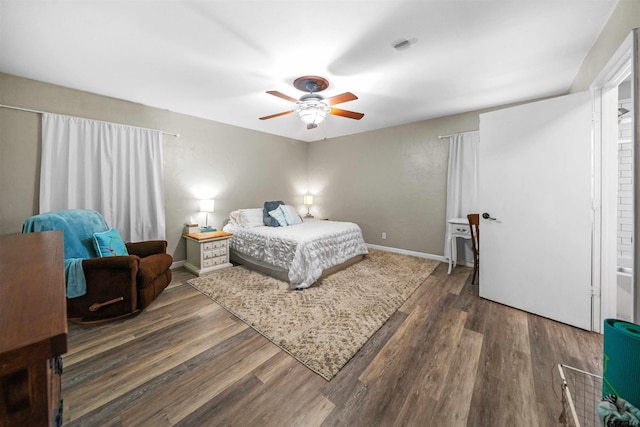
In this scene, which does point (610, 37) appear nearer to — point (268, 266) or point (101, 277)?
point (268, 266)

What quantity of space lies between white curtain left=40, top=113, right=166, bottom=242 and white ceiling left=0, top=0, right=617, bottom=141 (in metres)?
0.50

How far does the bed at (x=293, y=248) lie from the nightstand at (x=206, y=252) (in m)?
0.23

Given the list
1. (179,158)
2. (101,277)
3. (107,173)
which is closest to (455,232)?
(101,277)

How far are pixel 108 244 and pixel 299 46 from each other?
8.76 feet

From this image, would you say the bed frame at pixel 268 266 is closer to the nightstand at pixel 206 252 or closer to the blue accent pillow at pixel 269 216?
the nightstand at pixel 206 252

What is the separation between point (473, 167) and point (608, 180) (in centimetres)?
171

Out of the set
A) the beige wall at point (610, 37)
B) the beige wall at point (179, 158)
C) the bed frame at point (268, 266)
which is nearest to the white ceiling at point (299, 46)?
the beige wall at point (610, 37)

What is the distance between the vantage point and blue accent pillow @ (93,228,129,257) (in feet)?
7.77

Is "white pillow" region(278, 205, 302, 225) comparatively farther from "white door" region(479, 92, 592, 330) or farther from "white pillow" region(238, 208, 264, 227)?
"white door" region(479, 92, 592, 330)

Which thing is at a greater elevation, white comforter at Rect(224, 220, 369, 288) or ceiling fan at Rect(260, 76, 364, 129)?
ceiling fan at Rect(260, 76, 364, 129)

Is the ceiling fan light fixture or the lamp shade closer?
the ceiling fan light fixture

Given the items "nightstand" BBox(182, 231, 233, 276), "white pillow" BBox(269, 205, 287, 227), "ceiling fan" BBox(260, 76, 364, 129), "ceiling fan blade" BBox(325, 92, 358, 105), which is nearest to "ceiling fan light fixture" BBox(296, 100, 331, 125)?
"ceiling fan" BBox(260, 76, 364, 129)

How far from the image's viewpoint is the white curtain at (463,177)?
369 centimetres

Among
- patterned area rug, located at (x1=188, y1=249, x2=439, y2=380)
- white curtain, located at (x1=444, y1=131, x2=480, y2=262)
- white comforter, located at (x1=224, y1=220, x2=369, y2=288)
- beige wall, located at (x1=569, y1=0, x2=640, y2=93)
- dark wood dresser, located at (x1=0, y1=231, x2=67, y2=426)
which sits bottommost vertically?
patterned area rug, located at (x1=188, y1=249, x2=439, y2=380)
